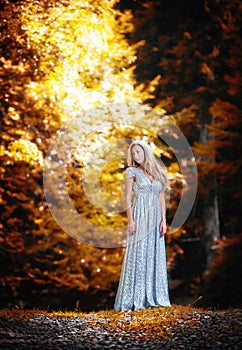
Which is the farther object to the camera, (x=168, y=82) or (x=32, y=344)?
(x=168, y=82)

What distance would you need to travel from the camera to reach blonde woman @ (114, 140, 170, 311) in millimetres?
6789

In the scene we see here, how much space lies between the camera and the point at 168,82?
16094mm

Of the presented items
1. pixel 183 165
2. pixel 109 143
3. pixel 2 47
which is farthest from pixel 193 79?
pixel 2 47

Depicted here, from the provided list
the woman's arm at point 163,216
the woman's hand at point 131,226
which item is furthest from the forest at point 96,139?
the woman's hand at point 131,226

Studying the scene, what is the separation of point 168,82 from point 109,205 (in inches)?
226

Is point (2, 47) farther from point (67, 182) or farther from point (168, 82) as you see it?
point (168, 82)

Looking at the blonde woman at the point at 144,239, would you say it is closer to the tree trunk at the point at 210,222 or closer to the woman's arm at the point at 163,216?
the woman's arm at the point at 163,216

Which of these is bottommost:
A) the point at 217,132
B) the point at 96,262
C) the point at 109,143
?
the point at 96,262

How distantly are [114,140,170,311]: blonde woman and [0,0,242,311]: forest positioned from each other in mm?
3472

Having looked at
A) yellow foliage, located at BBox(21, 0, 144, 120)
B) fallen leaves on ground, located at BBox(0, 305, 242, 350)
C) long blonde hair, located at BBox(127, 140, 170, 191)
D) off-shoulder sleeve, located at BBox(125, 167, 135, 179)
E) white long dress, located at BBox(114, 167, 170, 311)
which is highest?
yellow foliage, located at BBox(21, 0, 144, 120)

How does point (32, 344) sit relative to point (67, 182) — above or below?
below

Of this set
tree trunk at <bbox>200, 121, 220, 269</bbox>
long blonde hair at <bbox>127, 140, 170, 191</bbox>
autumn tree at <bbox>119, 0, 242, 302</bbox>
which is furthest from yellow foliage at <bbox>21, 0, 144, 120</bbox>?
tree trunk at <bbox>200, 121, 220, 269</bbox>

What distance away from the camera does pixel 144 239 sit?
6.91m

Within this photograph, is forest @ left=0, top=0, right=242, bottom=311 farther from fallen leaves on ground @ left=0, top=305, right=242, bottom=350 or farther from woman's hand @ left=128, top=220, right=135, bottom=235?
Answer: fallen leaves on ground @ left=0, top=305, right=242, bottom=350
